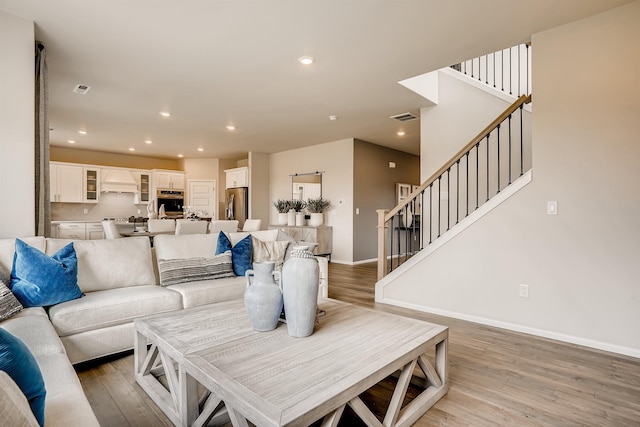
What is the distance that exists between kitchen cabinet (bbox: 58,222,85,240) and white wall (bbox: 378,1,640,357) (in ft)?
26.8

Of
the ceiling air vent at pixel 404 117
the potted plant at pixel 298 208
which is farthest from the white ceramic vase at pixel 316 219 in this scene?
the ceiling air vent at pixel 404 117

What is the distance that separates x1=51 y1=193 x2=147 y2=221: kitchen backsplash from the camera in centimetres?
811

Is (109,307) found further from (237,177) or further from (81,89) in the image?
(237,177)

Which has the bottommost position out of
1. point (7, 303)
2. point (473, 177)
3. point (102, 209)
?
point (7, 303)

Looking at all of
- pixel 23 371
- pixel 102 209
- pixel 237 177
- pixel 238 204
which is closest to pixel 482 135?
pixel 23 371

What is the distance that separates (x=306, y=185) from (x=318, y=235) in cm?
139

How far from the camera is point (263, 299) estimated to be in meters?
1.79

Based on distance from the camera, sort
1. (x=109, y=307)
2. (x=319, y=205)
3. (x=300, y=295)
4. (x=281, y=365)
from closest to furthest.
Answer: (x=281, y=365) < (x=300, y=295) < (x=109, y=307) < (x=319, y=205)

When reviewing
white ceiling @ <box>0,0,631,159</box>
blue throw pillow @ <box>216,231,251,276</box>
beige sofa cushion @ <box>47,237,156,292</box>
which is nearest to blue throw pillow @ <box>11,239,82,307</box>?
beige sofa cushion @ <box>47,237,156,292</box>

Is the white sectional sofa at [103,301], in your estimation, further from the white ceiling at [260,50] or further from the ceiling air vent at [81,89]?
the ceiling air vent at [81,89]

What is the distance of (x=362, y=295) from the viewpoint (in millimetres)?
4520

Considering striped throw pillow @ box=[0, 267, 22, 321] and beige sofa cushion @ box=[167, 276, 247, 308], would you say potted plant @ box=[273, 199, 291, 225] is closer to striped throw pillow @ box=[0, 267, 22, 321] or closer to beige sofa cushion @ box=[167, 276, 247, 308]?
beige sofa cushion @ box=[167, 276, 247, 308]

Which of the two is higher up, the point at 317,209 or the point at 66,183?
the point at 66,183

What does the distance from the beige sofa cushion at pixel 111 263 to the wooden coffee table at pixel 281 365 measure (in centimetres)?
95
